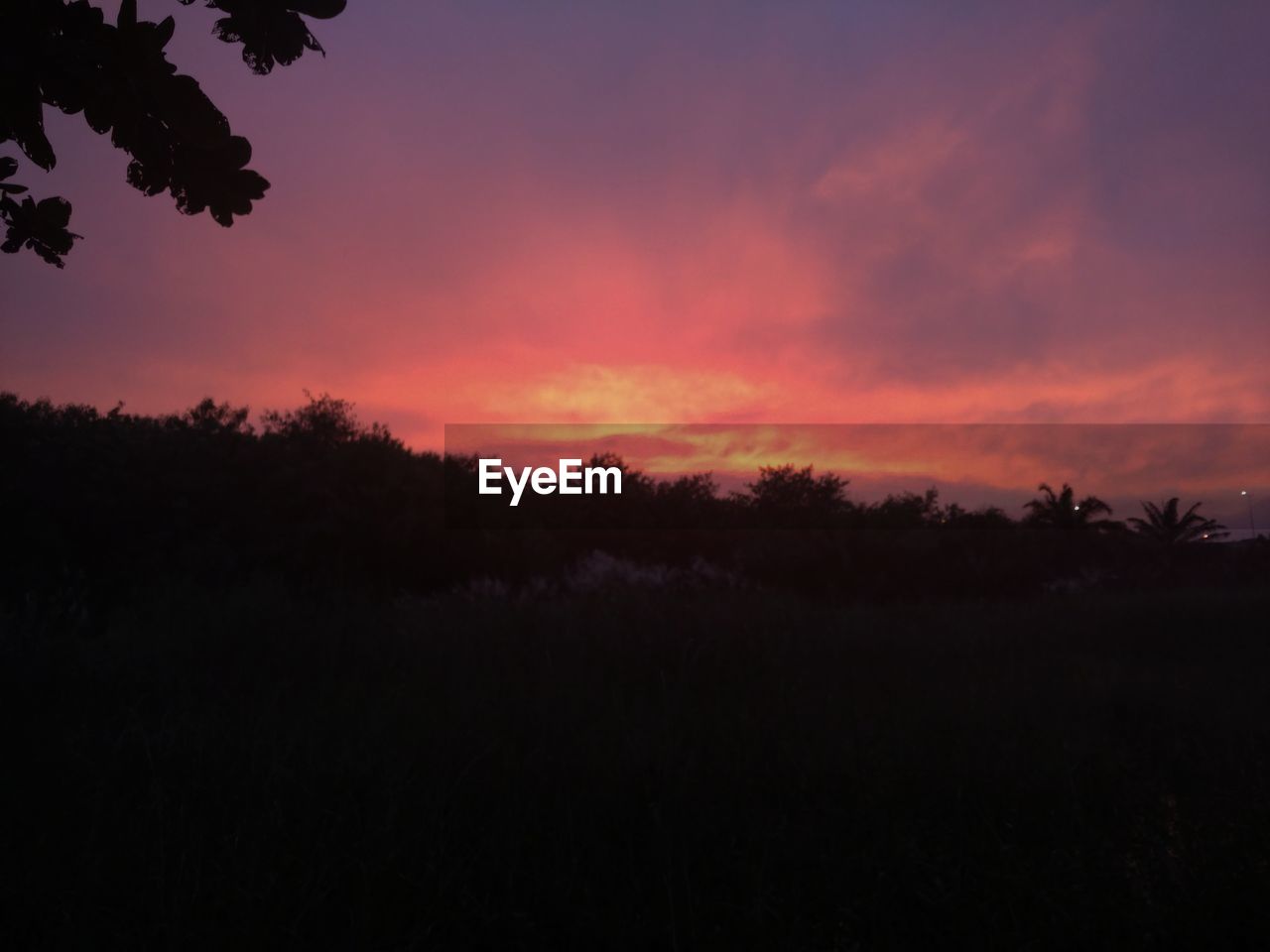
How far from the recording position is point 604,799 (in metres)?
4.12

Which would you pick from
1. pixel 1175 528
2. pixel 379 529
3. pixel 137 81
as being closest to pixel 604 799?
pixel 137 81

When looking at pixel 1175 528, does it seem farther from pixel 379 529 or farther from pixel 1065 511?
pixel 379 529

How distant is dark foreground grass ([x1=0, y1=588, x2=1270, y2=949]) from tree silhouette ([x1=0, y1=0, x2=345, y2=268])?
2.43m

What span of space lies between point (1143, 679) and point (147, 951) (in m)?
7.66

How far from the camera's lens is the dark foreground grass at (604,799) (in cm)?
318

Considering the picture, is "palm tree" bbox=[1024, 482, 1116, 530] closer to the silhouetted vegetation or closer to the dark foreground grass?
A: the silhouetted vegetation

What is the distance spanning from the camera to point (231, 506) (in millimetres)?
14883

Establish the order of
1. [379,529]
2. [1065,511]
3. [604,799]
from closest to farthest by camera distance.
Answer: [604,799] → [379,529] → [1065,511]

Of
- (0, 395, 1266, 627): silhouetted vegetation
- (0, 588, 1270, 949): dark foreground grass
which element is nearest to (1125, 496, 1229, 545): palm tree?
(0, 395, 1266, 627): silhouetted vegetation

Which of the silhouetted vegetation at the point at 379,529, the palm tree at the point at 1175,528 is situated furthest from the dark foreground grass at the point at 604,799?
the palm tree at the point at 1175,528

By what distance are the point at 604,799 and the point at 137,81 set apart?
3.32m

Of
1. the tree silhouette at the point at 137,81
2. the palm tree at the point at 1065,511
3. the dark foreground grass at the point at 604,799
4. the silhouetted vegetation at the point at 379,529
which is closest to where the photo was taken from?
the tree silhouette at the point at 137,81

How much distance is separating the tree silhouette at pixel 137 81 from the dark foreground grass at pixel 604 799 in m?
2.43

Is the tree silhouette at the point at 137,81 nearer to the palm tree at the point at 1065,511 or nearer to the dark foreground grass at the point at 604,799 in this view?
the dark foreground grass at the point at 604,799
